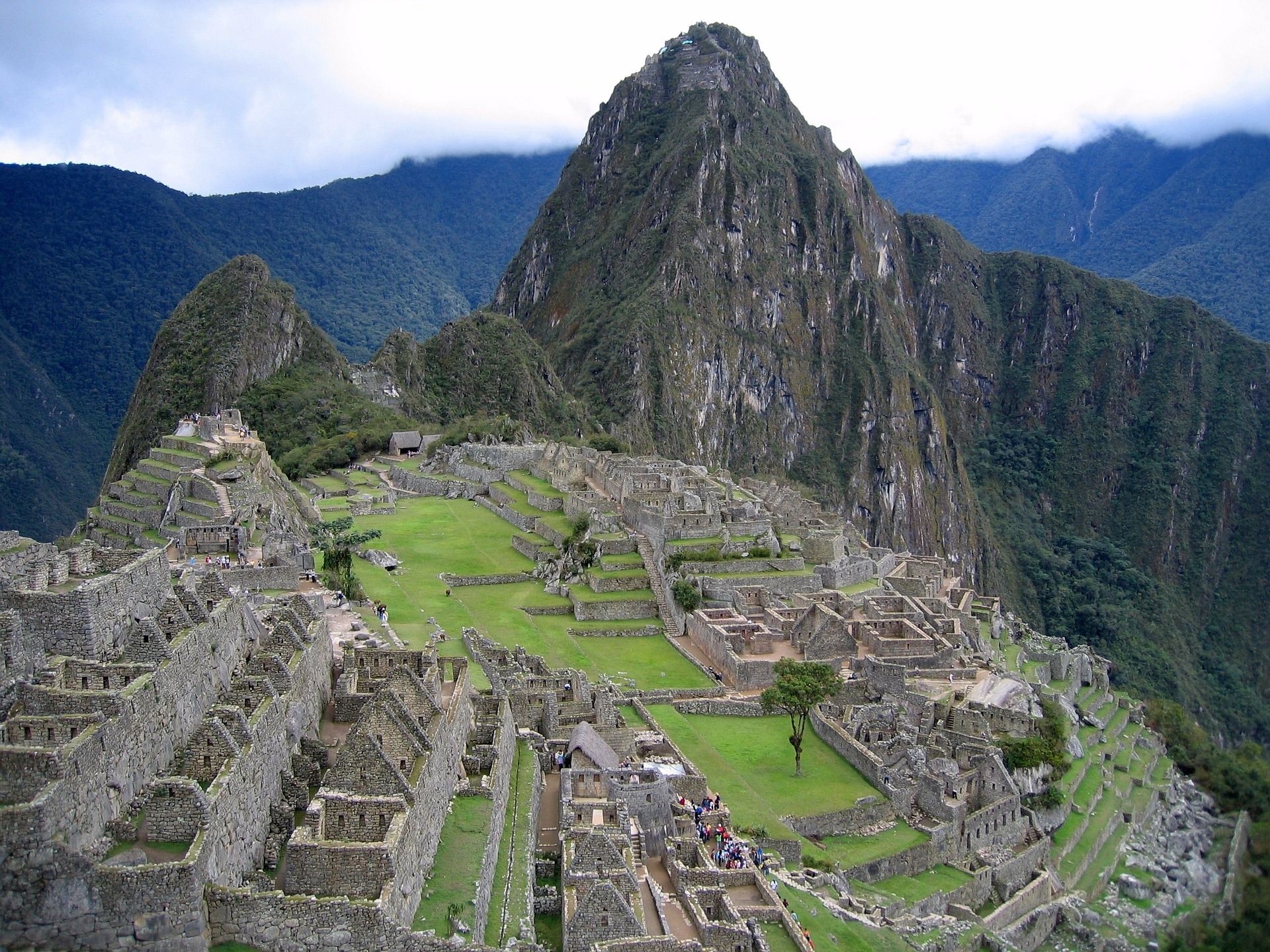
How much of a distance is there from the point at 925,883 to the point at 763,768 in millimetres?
5345

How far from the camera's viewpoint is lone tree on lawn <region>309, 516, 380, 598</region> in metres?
34.8

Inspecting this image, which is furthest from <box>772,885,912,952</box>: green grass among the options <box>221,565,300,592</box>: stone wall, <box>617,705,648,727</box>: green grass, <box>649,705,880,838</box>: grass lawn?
<box>221,565,300,592</box>: stone wall

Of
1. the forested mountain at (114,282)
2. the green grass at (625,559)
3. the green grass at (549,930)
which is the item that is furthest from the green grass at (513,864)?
the forested mountain at (114,282)

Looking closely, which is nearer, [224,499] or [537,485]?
[224,499]

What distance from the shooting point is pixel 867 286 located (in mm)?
194750

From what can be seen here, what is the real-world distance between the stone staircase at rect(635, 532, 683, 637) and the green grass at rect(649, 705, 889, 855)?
9643 mm

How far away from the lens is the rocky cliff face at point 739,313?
6437 inches

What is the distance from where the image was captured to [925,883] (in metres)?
27.3

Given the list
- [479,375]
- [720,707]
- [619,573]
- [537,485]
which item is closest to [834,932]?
[720,707]

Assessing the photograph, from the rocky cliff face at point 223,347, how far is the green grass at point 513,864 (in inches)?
2810

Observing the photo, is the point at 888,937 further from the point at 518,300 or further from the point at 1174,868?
the point at 518,300

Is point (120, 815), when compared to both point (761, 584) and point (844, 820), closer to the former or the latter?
point (844, 820)

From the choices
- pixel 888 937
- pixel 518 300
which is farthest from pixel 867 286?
pixel 888 937

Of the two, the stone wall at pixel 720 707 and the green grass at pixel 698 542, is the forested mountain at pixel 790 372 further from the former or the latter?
the stone wall at pixel 720 707
